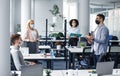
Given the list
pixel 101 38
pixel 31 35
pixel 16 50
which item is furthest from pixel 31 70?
pixel 31 35

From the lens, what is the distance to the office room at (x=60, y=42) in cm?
389

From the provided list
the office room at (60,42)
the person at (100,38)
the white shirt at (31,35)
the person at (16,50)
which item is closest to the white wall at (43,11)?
the office room at (60,42)

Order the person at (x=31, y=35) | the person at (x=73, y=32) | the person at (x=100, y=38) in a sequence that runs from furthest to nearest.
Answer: the person at (x=73, y=32)
the person at (x=31, y=35)
the person at (x=100, y=38)

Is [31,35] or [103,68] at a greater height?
[31,35]

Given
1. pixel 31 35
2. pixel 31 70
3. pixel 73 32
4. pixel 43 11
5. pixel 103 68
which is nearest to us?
pixel 31 70

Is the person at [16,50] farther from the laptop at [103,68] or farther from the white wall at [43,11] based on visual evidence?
the white wall at [43,11]

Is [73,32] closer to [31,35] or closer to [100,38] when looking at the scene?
[31,35]

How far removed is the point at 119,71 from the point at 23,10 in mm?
10304

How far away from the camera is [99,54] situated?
7.19m

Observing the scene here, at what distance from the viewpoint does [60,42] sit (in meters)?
13.6

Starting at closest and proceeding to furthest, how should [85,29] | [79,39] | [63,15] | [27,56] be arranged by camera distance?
[27,56], [79,39], [85,29], [63,15]

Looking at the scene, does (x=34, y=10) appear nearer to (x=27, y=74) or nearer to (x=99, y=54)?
(x=99, y=54)

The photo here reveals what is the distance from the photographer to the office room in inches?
153

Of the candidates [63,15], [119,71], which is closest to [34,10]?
[63,15]
